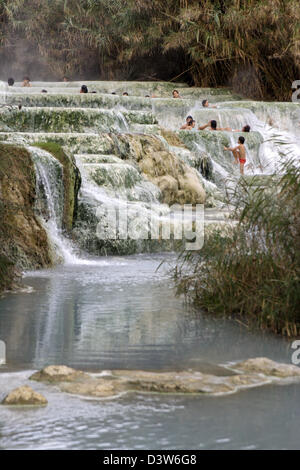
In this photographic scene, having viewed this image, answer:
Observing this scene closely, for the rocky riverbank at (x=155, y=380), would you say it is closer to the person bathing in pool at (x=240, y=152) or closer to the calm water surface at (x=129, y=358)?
Result: the calm water surface at (x=129, y=358)

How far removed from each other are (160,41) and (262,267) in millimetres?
21204

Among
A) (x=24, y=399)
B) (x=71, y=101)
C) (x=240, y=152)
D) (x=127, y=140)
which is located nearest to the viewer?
(x=24, y=399)

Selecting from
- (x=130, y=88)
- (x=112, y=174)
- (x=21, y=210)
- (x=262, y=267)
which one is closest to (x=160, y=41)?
(x=130, y=88)

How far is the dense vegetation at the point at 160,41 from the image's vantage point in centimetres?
2381

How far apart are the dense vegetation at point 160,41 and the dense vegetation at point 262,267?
17.8 m

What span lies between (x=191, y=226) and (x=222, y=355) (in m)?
5.84

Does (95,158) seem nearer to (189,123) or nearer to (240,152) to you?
(240,152)

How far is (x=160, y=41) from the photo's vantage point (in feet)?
85.8

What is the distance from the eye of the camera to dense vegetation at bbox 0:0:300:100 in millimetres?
23812

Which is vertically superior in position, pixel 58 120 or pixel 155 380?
pixel 58 120

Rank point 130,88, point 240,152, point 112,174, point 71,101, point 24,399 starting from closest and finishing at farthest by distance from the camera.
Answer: point 24,399 < point 112,174 < point 240,152 < point 71,101 < point 130,88

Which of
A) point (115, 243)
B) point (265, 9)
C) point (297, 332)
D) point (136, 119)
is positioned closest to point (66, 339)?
point (297, 332)

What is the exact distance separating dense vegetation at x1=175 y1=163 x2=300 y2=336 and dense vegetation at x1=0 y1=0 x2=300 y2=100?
17.8 m

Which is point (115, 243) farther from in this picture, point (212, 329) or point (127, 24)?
point (127, 24)
